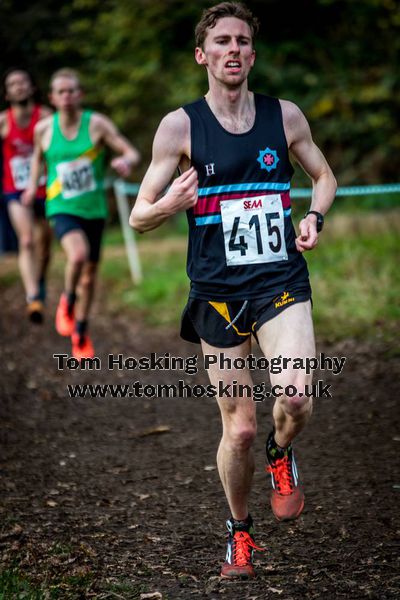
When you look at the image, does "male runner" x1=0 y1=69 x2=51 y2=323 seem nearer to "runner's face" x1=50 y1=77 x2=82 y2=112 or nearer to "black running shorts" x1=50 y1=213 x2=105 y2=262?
"black running shorts" x1=50 y1=213 x2=105 y2=262

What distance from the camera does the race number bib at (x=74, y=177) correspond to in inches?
291

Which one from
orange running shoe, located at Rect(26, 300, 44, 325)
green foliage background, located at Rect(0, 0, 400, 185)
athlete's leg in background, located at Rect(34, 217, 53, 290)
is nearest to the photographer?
orange running shoe, located at Rect(26, 300, 44, 325)

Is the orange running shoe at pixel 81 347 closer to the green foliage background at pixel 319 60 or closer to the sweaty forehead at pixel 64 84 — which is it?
the sweaty forehead at pixel 64 84

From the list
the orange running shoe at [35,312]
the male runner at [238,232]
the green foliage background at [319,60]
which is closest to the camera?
the male runner at [238,232]

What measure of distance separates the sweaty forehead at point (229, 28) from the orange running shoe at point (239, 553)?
2.06 m

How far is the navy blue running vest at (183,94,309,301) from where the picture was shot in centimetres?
355

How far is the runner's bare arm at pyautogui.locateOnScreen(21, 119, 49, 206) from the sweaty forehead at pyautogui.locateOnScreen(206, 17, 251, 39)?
4.12 metres

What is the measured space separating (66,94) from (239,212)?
418 cm

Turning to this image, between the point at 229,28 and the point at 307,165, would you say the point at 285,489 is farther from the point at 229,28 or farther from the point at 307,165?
the point at 229,28

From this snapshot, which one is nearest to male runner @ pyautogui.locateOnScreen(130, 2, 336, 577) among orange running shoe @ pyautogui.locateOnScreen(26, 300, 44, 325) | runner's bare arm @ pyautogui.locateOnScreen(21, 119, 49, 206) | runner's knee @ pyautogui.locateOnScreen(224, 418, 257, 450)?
runner's knee @ pyautogui.locateOnScreen(224, 418, 257, 450)

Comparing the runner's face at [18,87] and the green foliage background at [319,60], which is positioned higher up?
A: the green foliage background at [319,60]

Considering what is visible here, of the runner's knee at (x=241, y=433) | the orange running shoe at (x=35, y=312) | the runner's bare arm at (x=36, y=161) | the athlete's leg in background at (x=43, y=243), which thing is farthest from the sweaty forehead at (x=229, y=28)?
the athlete's leg in background at (x=43, y=243)

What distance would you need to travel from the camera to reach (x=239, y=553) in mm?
3654

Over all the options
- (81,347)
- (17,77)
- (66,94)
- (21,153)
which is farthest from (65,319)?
(17,77)
